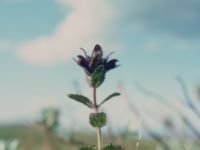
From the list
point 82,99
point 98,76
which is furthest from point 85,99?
point 98,76

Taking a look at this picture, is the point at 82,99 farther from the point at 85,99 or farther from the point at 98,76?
the point at 98,76

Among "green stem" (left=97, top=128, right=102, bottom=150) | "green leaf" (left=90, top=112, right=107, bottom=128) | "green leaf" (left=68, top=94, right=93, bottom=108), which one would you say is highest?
"green leaf" (left=68, top=94, right=93, bottom=108)

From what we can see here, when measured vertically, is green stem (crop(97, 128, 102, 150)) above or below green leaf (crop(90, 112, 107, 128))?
below

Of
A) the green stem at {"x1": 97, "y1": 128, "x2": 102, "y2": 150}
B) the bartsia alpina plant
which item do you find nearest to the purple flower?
the bartsia alpina plant

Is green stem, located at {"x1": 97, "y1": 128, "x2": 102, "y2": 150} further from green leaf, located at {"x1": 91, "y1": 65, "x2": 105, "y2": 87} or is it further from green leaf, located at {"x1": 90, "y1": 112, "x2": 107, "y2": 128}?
green leaf, located at {"x1": 91, "y1": 65, "x2": 105, "y2": 87}

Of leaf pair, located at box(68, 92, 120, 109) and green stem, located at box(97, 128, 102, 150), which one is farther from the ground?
leaf pair, located at box(68, 92, 120, 109)

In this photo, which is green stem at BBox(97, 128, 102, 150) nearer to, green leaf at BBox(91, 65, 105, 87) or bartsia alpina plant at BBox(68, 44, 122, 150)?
bartsia alpina plant at BBox(68, 44, 122, 150)

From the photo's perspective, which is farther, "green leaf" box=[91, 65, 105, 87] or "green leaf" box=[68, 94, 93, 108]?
"green leaf" box=[68, 94, 93, 108]

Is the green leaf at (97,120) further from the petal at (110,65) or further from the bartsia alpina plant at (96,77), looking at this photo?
the petal at (110,65)

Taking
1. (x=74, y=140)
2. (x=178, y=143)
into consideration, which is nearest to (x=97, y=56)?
(x=178, y=143)
